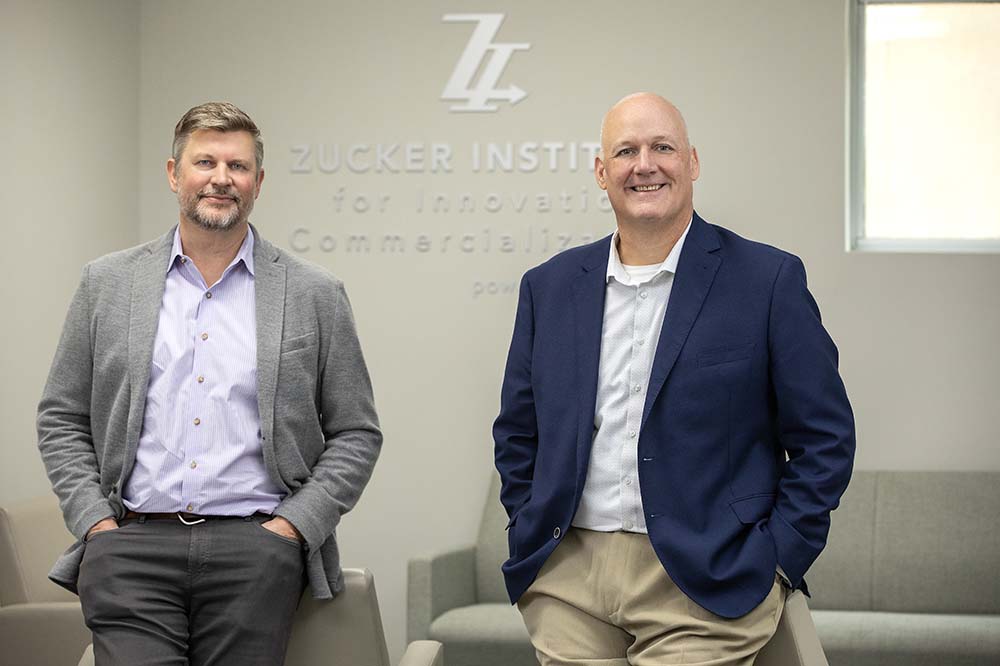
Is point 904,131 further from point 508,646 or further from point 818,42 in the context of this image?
point 508,646

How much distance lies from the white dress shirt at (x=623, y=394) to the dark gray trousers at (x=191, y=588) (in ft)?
2.16

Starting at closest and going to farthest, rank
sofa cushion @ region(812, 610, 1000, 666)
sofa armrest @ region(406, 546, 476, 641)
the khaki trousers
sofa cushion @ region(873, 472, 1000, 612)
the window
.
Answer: the khaki trousers → sofa cushion @ region(812, 610, 1000, 666) → sofa armrest @ region(406, 546, 476, 641) → sofa cushion @ region(873, 472, 1000, 612) → the window

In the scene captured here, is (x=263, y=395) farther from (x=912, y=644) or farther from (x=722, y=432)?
(x=912, y=644)

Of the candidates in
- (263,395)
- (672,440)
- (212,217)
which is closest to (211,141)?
(212,217)

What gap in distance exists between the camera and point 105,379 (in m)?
2.60

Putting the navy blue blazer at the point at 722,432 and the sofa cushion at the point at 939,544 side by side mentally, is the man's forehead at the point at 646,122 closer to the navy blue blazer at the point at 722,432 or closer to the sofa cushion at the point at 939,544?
the navy blue blazer at the point at 722,432

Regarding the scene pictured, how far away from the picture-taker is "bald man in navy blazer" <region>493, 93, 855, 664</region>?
7.72ft

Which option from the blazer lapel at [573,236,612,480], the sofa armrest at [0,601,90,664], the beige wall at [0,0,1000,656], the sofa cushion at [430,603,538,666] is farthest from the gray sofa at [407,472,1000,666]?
the blazer lapel at [573,236,612,480]

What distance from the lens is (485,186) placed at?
5.15 meters

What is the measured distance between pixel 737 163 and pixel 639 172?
2680mm

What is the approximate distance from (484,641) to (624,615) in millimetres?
2010

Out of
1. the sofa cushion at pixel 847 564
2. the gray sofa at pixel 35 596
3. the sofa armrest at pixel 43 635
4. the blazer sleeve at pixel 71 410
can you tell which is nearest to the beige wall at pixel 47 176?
the gray sofa at pixel 35 596

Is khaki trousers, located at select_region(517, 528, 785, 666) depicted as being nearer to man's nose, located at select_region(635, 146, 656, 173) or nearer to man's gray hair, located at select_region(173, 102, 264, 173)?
man's nose, located at select_region(635, 146, 656, 173)

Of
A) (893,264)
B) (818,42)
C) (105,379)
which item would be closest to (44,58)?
(105,379)
